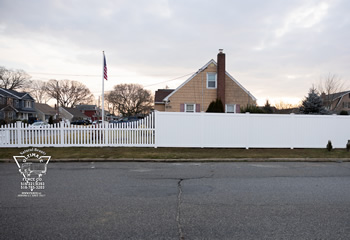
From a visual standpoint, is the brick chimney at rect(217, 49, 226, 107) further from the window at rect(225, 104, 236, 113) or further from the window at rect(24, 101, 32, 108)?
the window at rect(24, 101, 32, 108)

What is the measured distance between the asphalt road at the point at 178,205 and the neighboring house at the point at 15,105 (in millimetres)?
42334

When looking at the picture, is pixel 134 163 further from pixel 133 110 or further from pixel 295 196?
pixel 133 110

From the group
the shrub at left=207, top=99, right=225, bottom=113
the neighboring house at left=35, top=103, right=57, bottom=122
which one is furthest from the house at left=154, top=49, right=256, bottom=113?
the neighboring house at left=35, top=103, right=57, bottom=122

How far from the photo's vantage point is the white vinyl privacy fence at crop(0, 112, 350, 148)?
11.3 m

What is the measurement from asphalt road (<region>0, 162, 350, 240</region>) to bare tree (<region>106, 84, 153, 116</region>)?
204 feet

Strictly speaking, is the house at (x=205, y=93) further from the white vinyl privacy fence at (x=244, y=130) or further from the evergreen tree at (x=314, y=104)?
the white vinyl privacy fence at (x=244, y=130)

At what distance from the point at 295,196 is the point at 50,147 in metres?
10.9

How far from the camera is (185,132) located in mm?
11570

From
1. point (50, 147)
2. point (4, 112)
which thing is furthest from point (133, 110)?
point (50, 147)

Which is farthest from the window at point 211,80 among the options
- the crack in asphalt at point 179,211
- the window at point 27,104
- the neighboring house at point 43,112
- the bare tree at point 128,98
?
the neighboring house at point 43,112

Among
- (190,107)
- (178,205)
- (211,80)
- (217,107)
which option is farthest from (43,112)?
(178,205)

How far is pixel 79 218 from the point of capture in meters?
3.72

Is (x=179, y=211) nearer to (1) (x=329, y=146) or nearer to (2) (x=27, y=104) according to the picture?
(1) (x=329, y=146)

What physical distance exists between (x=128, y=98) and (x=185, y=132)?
196 ft
